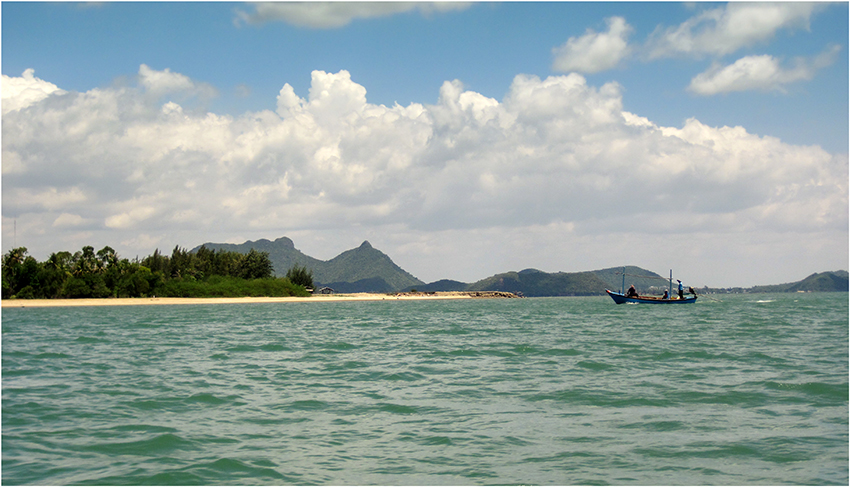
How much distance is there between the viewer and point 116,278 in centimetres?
10081

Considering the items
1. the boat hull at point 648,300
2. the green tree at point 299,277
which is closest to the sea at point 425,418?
the boat hull at point 648,300

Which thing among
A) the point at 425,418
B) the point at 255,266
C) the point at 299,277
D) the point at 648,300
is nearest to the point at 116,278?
the point at 255,266

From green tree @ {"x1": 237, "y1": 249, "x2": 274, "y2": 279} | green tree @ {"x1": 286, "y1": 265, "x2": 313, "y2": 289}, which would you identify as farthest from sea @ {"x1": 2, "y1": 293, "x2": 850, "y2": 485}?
green tree @ {"x1": 286, "y1": 265, "x2": 313, "y2": 289}

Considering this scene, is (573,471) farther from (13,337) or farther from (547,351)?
(13,337)

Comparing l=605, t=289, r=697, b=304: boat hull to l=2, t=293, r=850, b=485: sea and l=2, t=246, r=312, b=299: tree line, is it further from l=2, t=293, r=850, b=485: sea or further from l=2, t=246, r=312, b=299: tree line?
l=2, t=246, r=312, b=299: tree line

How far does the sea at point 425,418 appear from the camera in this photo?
10344 millimetres

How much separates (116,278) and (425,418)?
330ft

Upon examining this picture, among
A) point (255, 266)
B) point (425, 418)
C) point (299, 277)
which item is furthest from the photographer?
point (299, 277)

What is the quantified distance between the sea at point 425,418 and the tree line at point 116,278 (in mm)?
77491

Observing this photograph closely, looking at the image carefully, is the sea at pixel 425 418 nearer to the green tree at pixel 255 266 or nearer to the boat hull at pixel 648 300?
the boat hull at pixel 648 300

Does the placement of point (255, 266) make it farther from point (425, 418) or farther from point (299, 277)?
point (425, 418)

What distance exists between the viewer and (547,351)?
2784 cm

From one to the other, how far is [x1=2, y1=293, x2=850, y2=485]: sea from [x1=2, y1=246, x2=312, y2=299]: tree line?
7749 cm

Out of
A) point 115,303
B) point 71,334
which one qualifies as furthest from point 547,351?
point 115,303
